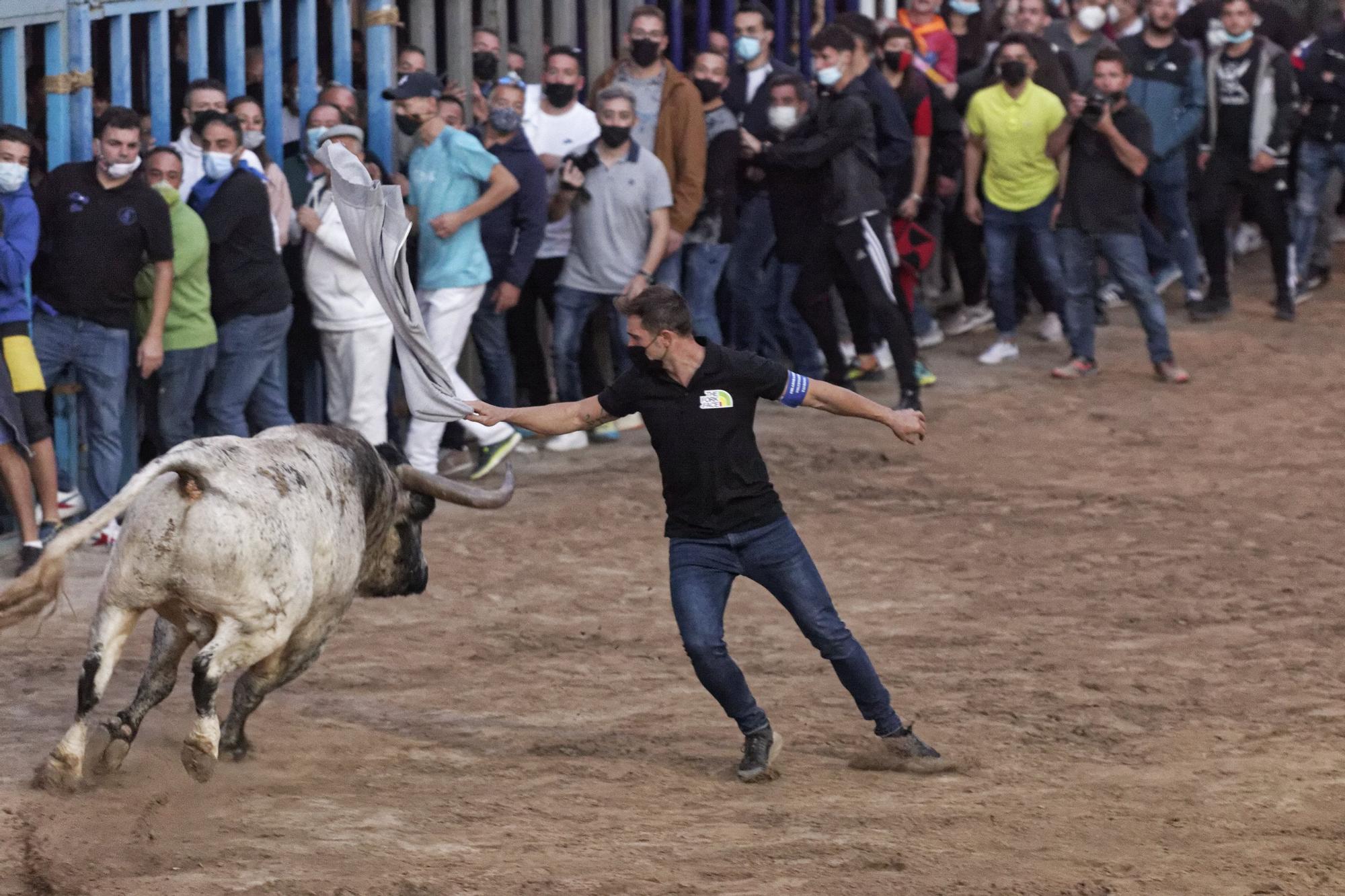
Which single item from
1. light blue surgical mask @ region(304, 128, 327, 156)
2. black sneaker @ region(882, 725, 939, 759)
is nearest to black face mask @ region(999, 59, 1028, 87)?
light blue surgical mask @ region(304, 128, 327, 156)

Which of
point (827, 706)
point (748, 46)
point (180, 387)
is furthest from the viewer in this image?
point (748, 46)

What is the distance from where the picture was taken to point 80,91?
9836mm

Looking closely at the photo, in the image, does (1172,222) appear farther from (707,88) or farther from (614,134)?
(614,134)

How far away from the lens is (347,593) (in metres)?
7.06

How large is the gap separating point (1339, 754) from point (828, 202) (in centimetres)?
620

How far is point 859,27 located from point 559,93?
7.42ft

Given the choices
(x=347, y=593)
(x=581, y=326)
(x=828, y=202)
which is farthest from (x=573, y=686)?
(x=828, y=202)

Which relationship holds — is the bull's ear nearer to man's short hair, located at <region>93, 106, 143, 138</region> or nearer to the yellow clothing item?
man's short hair, located at <region>93, 106, 143, 138</region>

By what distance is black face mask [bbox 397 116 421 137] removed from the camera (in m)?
10.8

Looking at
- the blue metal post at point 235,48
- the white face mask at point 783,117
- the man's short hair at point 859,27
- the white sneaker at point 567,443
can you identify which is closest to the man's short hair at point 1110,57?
the man's short hair at point 859,27

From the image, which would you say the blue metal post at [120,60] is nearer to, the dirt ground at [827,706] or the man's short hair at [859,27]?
the dirt ground at [827,706]

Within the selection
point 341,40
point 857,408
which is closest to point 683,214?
point 341,40

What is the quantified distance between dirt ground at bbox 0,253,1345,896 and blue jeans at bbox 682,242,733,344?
2.82ft

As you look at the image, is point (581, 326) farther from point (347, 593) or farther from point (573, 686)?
point (347, 593)
